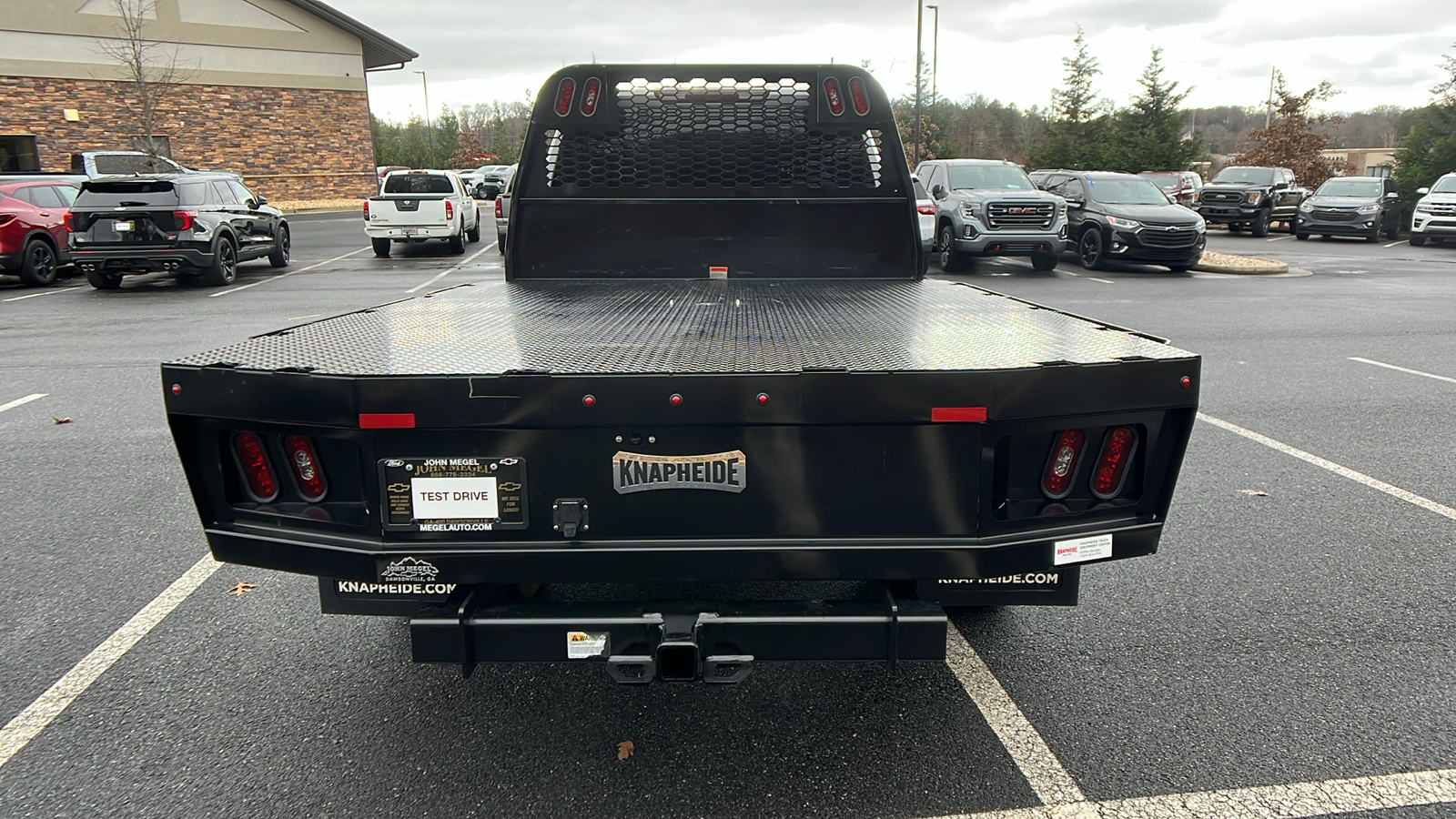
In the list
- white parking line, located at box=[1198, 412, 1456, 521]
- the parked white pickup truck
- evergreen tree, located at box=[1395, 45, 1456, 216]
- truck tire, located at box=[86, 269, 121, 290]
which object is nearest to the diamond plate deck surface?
white parking line, located at box=[1198, 412, 1456, 521]

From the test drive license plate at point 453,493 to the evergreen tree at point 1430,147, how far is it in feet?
109

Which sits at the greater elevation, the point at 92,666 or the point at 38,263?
the point at 38,263

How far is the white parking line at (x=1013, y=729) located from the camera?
2645mm

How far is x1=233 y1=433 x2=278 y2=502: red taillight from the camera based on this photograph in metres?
2.52

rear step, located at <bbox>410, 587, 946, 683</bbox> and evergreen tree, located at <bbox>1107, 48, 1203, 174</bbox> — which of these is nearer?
rear step, located at <bbox>410, 587, 946, 683</bbox>

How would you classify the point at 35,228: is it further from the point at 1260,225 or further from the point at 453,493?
the point at 1260,225

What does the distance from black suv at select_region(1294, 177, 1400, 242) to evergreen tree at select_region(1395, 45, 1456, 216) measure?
328 centimetres

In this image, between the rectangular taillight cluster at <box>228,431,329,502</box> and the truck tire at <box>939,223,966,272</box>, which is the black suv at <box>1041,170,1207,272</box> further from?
the rectangular taillight cluster at <box>228,431,329,502</box>

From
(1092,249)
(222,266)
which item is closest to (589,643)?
(222,266)

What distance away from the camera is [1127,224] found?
654 inches

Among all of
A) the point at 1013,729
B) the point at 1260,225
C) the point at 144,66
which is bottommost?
the point at 1013,729

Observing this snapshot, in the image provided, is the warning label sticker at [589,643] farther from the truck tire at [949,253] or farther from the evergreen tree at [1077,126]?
the evergreen tree at [1077,126]

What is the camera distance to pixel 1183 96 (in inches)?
1393

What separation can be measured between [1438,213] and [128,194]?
92.3 feet
